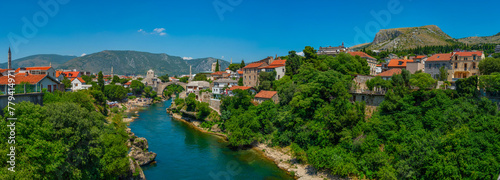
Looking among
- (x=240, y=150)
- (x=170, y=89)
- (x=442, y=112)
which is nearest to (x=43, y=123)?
(x=240, y=150)

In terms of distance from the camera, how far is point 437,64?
103 ft

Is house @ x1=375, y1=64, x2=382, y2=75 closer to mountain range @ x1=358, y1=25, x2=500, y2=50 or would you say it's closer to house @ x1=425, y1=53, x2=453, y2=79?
house @ x1=425, y1=53, x2=453, y2=79

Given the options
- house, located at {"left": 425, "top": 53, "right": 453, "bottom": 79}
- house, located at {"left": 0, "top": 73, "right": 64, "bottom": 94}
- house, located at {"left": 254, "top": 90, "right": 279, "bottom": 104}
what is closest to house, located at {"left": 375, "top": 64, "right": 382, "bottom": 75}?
house, located at {"left": 425, "top": 53, "right": 453, "bottom": 79}

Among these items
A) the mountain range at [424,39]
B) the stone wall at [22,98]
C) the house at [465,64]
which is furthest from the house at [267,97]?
the mountain range at [424,39]

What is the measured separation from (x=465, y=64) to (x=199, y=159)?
95.6 feet

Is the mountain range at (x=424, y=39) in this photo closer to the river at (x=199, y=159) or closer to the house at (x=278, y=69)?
the house at (x=278, y=69)

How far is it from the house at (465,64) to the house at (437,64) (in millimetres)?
531

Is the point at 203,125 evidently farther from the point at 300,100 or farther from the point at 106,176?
the point at 106,176

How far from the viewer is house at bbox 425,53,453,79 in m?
30.5

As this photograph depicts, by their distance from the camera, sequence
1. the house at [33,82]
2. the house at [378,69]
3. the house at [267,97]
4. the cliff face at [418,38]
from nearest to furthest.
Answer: the house at [33,82]
the house at [267,97]
the house at [378,69]
the cliff face at [418,38]

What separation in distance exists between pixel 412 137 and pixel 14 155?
21941 mm

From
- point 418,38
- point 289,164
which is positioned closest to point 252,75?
point 289,164

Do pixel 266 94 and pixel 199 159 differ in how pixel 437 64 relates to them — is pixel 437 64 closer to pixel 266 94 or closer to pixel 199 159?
pixel 266 94

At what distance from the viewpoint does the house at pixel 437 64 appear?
1201 inches
